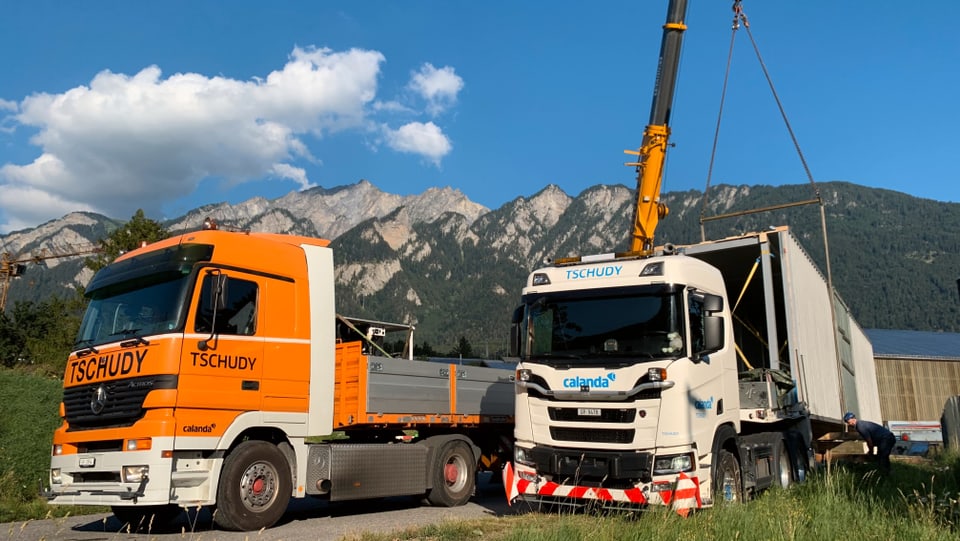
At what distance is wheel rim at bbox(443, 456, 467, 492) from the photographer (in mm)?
11312

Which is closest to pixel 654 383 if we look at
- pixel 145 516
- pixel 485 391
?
pixel 485 391

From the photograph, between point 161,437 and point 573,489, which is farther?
point 573,489

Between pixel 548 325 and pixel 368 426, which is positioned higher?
pixel 548 325

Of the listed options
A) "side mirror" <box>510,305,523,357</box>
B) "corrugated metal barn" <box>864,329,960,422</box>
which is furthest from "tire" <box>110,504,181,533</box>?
"corrugated metal barn" <box>864,329,960,422</box>

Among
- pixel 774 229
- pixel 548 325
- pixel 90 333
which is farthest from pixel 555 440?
pixel 90 333

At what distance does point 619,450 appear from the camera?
315 inches

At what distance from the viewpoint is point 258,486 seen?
8.51m

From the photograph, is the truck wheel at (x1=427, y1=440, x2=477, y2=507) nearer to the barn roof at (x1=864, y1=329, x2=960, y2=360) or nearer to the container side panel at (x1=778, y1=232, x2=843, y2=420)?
the container side panel at (x1=778, y1=232, x2=843, y2=420)

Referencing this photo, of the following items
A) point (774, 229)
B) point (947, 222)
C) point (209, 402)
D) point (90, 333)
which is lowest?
point (209, 402)

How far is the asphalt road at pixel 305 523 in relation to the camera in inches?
319

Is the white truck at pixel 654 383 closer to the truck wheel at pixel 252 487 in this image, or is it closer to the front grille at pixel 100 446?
the truck wheel at pixel 252 487

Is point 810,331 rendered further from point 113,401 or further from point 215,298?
point 113,401

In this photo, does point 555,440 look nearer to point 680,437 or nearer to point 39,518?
point 680,437

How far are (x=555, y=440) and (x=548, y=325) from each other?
139 centimetres
